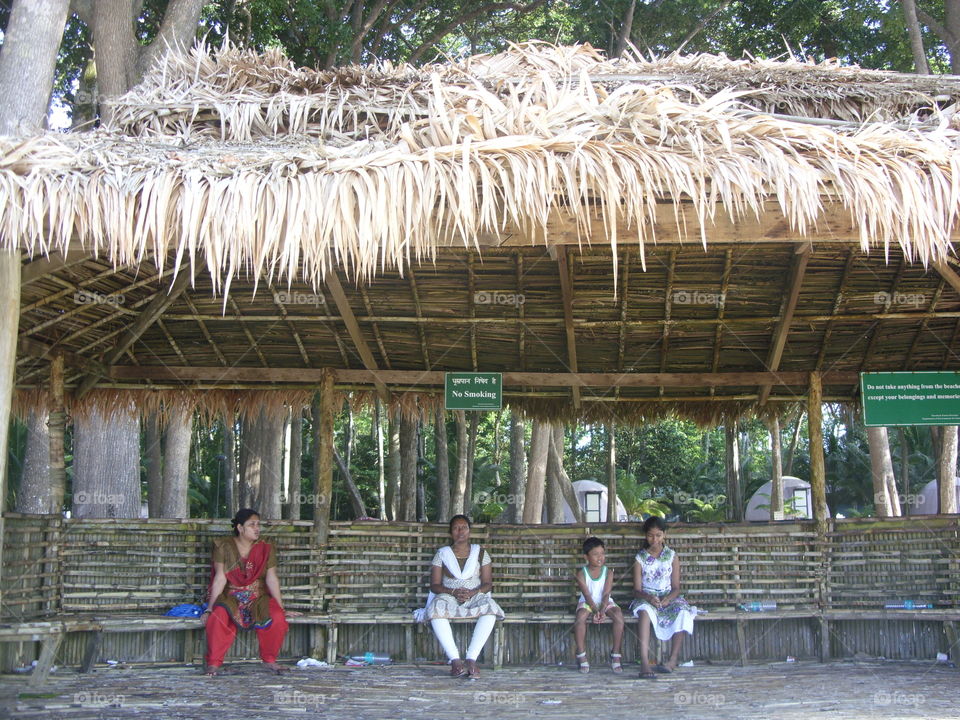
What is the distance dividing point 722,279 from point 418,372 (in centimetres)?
248

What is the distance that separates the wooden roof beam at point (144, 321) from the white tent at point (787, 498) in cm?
1823

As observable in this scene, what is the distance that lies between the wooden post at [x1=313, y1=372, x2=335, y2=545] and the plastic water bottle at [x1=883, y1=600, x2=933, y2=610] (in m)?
4.13

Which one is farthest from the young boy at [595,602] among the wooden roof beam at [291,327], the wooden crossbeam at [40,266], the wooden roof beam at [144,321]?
the wooden crossbeam at [40,266]

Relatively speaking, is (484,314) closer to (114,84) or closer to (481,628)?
(481,628)

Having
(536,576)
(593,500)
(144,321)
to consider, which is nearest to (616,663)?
(536,576)

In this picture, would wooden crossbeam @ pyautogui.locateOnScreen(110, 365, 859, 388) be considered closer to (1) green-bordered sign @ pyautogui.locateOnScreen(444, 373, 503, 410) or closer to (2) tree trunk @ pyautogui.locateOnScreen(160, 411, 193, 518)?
(1) green-bordered sign @ pyautogui.locateOnScreen(444, 373, 503, 410)

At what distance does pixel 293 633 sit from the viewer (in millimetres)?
6684

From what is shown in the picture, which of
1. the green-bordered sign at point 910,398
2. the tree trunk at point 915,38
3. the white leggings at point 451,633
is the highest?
the tree trunk at point 915,38

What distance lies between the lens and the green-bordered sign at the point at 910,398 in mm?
6969

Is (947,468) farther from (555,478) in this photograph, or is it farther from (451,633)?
(451,633)

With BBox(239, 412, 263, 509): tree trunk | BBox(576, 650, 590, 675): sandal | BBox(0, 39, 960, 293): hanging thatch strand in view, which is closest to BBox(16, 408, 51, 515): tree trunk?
BBox(239, 412, 263, 509): tree trunk

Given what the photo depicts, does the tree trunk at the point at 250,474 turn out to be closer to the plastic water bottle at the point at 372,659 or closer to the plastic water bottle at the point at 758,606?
the plastic water bottle at the point at 372,659

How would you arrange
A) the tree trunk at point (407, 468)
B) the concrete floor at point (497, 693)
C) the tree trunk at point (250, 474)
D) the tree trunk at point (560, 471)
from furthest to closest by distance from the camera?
the tree trunk at point (560, 471), the tree trunk at point (407, 468), the tree trunk at point (250, 474), the concrete floor at point (497, 693)

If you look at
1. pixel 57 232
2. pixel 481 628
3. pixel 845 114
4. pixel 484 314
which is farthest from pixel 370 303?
pixel 845 114
